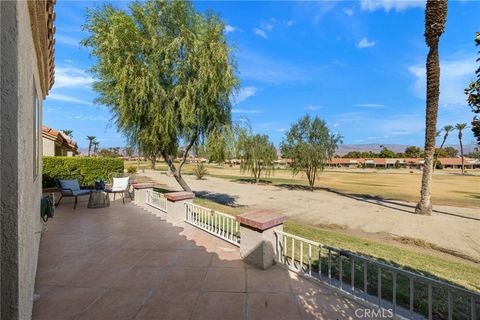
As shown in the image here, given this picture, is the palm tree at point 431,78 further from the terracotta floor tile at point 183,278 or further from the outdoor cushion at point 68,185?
the outdoor cushion at point 68,185

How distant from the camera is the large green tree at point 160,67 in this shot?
8430mm

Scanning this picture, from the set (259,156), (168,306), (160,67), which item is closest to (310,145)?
(259,156)

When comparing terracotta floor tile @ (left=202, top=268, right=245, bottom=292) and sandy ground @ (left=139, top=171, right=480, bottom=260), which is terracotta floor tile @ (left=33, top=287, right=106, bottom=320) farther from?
sandy ground @ (left=139, top=171, right=480, bottom=260)

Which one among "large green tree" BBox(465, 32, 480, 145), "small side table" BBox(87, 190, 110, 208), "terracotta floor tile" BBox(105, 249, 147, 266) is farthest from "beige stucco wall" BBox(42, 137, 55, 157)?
"large green tree" BBox(465, 32, 480, 145)

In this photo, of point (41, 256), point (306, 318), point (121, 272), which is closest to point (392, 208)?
point (306, 318)

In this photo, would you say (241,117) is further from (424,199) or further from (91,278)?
(424,199)

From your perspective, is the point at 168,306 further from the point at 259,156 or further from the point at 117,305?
the point at 259,156

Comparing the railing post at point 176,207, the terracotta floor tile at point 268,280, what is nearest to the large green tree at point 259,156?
the railing post at point 176,207

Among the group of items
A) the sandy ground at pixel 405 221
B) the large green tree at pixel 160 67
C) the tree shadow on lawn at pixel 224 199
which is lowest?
the sandy ground at pixel 405 221

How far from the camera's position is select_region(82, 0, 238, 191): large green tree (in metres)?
8.43

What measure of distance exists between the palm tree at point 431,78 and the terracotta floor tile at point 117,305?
585 inches

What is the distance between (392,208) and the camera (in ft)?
47.4

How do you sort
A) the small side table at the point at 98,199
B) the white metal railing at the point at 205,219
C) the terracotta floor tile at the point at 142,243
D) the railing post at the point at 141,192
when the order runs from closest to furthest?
the terracotta floor tile at the point at 142,243
the white metal railing at the point at 205,219
the small side table at the point at 98,199
the railing post at the point at 141,192

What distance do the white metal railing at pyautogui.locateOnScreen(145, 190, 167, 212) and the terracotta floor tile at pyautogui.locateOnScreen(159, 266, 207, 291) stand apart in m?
4.28
